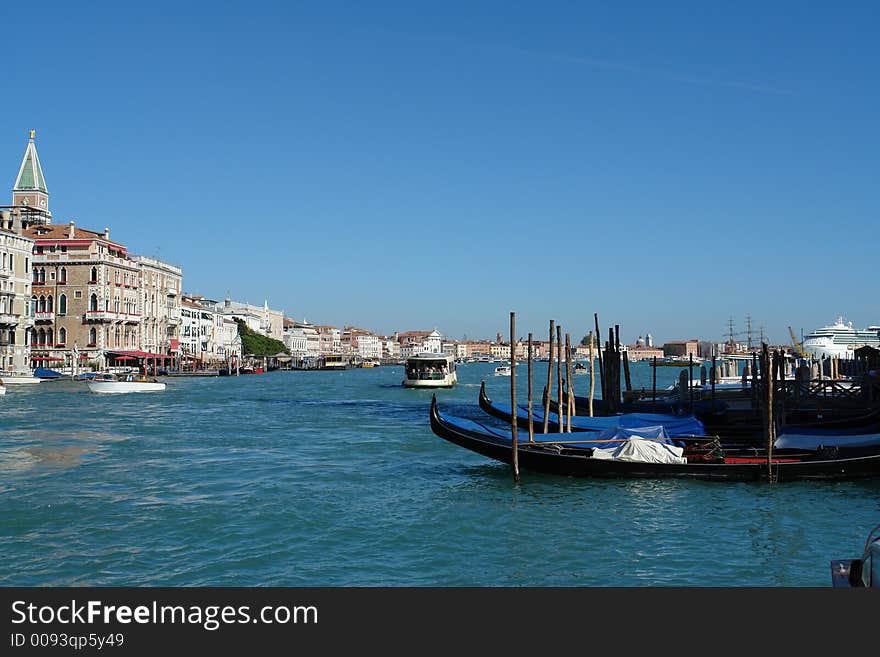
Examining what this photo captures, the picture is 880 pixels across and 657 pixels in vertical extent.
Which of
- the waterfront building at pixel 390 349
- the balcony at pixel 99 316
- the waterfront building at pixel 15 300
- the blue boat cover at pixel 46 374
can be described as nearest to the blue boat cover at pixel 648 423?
the waterfront building at pixel 15 300

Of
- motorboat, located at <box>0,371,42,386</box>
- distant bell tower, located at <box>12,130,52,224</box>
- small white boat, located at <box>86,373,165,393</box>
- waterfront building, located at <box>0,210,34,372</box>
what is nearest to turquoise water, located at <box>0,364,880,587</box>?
small white boat, located at <box>86,373,165,393</box>

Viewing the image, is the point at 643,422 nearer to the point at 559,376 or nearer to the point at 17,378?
the point at 559,376

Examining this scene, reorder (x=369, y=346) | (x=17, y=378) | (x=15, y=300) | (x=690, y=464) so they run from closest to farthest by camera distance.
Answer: (x=690, y=464)
(x=17, y=378)
(x=15, y=300)
(x=369, y=346)

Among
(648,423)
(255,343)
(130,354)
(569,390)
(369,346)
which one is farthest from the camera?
(369,346)

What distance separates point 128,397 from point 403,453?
716 inches

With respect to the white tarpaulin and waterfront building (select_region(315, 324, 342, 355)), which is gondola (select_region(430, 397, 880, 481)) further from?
waterfront building (select_region(315, 324, 342, 355))

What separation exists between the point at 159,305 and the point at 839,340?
41473 mm

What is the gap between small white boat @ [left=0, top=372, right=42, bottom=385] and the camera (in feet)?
113

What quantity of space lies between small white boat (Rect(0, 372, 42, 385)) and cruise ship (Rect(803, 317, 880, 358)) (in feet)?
141

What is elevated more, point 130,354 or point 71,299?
point 71,299

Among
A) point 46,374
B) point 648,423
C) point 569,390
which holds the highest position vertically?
point 569,390

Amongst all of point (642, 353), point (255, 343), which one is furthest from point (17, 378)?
point (642, 353)

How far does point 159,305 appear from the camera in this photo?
50594mm

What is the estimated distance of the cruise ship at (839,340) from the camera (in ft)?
162
